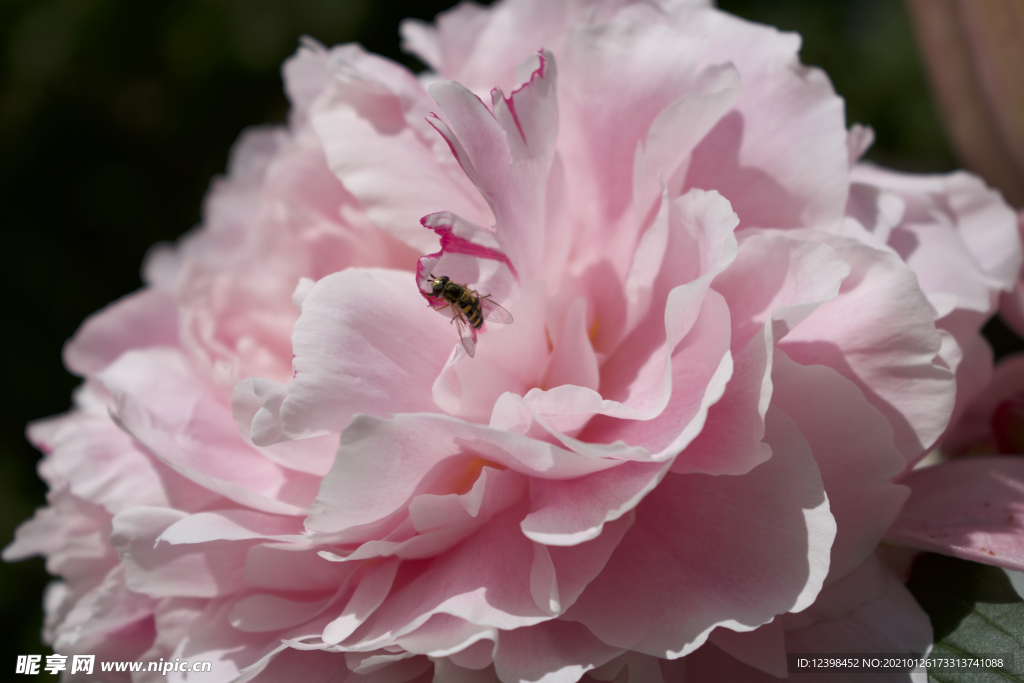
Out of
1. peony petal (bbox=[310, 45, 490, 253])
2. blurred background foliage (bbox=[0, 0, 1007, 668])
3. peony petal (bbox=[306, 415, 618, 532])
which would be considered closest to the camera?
peony petal (bbox=[306, 415, 618, 532])

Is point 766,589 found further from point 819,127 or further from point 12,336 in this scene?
point 12,336

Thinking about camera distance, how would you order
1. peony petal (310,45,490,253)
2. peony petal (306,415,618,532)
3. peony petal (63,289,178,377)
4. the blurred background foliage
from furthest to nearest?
the blurred background foliage < peony petal (63,289,178,377) < peony petal (310,45,490,253) < peony petal (306,415,618,532)

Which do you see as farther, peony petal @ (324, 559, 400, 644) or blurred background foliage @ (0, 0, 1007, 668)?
blurred background foliage @ (0, 0, 1007, 668)

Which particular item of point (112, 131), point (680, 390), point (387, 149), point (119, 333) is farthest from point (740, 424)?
point (112, 131)

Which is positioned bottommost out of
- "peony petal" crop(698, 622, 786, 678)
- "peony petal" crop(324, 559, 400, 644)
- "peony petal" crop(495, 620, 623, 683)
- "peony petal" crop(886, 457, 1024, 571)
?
"peony petal" crop(698, 622, 786, 678)

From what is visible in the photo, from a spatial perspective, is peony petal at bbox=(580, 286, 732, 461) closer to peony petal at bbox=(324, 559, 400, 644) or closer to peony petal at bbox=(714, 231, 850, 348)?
peony petal at bbox=(714, 231, 850, 348)

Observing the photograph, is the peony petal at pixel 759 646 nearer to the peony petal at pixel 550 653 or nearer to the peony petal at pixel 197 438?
the peony petal at pixel 550 653

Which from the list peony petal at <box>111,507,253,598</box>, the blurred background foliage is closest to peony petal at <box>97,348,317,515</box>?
peony petal at <box>111,507,253,598</box>
